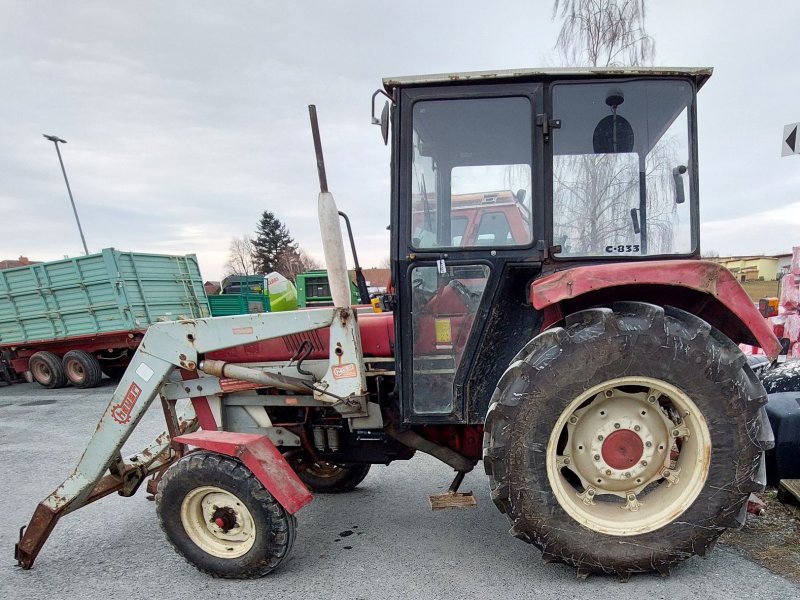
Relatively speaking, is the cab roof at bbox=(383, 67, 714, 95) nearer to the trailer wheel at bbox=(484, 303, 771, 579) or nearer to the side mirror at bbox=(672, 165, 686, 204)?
the side mirror at bbox=(672, 165, 686, 204)

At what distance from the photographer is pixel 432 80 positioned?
2418 millimetres

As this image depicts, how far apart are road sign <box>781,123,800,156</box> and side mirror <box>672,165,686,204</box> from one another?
305 centimetres

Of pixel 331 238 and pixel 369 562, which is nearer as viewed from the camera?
pixel 331 238

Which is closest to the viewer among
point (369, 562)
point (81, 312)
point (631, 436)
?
point (631, 436)

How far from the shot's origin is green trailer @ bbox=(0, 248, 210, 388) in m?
9.25

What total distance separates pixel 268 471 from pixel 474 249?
1526mm

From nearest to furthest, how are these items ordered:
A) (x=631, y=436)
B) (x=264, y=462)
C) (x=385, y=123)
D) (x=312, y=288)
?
1. (x=631, y=436)
2. (x=385, y=123)
3. (x=264, y=462)
4. (x=312, y=288)

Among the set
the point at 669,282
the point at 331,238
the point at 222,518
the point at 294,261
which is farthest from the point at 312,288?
the point at 294,261

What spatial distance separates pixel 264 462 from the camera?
2.56 m

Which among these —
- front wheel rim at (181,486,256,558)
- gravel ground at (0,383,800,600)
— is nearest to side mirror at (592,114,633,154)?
gravel ground at (0,383,800,600)

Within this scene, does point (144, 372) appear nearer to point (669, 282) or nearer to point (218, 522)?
point (218, 522)

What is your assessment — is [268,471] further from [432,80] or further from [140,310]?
[140,310]

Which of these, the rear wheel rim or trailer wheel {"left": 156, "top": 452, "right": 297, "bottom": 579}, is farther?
the rear wheel rim

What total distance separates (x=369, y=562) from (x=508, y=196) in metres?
2.08
